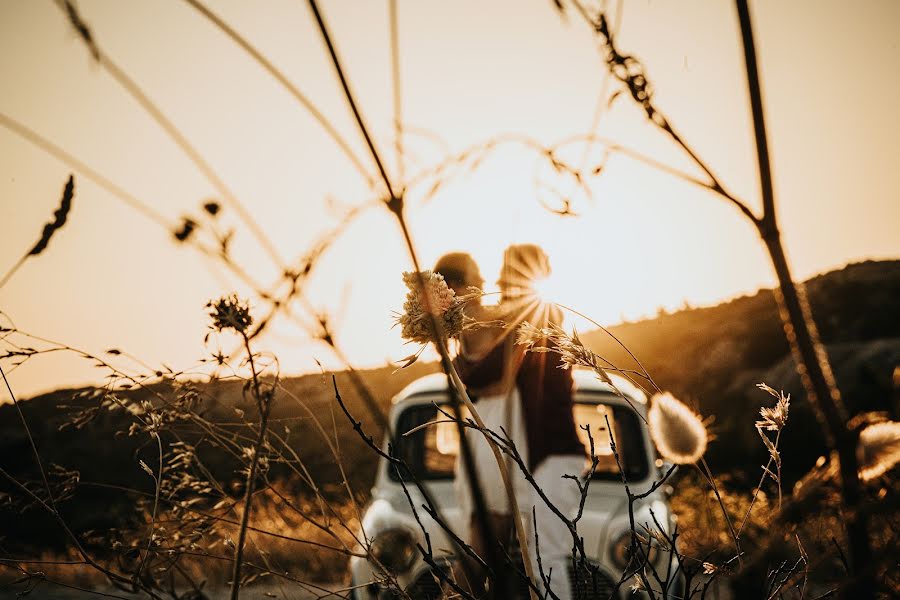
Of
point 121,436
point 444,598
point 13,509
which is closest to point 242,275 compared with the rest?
point 444,598

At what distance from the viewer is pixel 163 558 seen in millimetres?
1005

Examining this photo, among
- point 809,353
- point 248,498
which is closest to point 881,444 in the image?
point 809,353

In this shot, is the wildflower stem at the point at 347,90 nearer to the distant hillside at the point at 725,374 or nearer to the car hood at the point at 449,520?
the car hood at the point at 449,520

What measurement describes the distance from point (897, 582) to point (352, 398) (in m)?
17.5

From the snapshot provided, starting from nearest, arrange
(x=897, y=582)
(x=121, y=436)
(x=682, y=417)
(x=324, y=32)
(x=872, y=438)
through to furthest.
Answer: (x=324, y=32) < (x=872, y=438) < (x=682, y=417) < (x=897, y=582) < (x=121, y=436)

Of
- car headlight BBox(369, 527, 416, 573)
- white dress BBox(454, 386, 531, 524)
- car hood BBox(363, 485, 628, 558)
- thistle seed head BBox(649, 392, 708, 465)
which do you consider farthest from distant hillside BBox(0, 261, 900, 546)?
thistle seed head BBox(649, 392, 708, 465)

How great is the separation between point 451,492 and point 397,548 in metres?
0.81

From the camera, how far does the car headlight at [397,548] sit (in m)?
3.28

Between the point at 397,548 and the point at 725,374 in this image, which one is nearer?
the point at 397,548

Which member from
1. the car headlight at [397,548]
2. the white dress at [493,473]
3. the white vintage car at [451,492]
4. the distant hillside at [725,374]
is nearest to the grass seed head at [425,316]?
the white dress at [493,473]

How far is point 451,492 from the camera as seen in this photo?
411 cm

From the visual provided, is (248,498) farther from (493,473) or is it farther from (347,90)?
(493,473)

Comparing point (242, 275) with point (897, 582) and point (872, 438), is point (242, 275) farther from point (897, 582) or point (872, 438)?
point (897, 582)

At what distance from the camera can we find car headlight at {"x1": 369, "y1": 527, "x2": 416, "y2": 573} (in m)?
3.28
